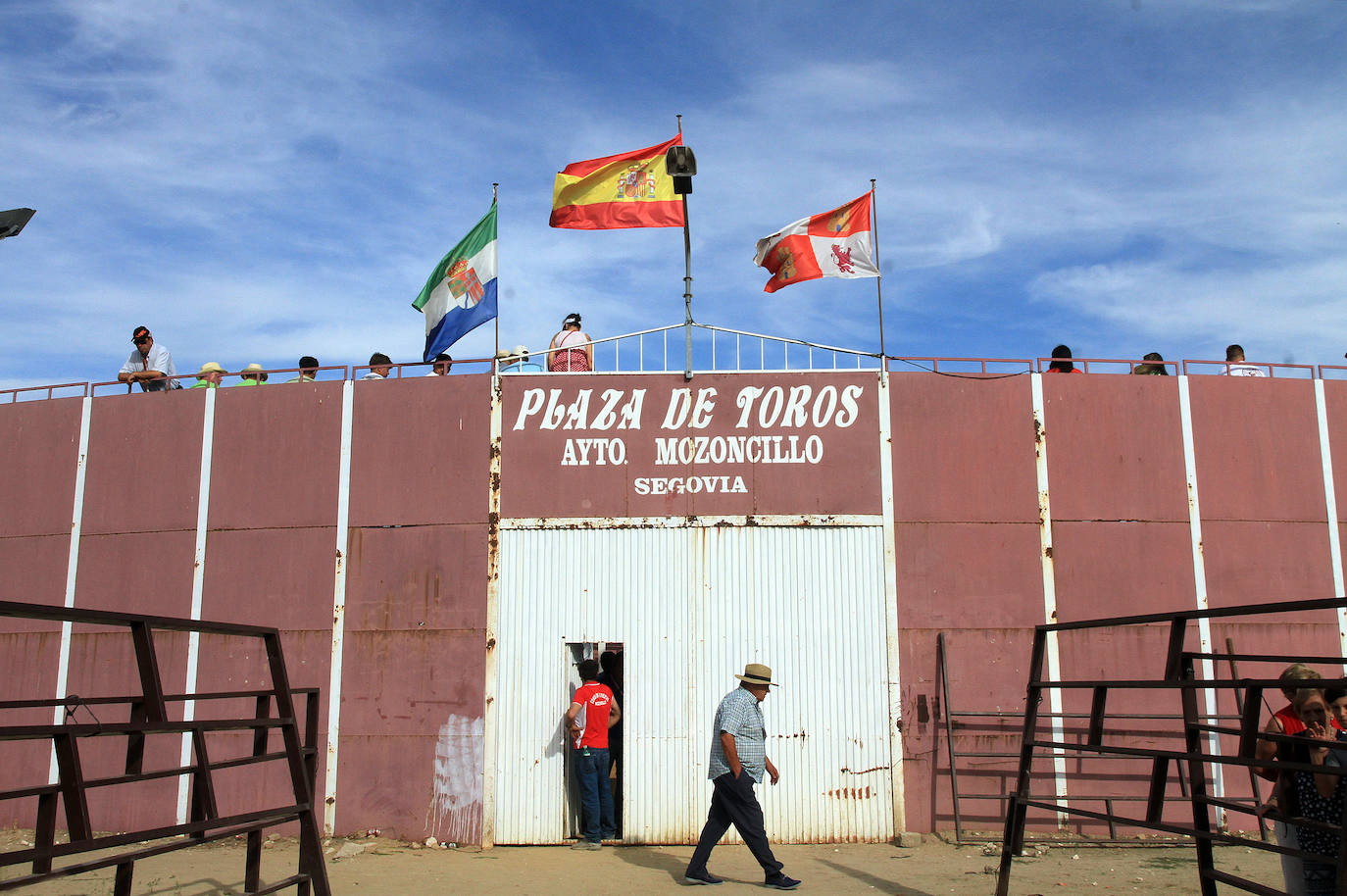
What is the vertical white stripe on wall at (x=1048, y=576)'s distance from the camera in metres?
11.2

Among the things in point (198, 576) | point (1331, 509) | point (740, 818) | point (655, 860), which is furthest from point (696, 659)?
point (1331, 509)

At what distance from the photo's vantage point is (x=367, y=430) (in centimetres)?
1223

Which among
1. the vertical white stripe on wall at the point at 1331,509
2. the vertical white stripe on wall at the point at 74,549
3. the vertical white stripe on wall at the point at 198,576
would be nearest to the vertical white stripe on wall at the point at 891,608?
the vertical white stripe on wall at the point at 1331,509

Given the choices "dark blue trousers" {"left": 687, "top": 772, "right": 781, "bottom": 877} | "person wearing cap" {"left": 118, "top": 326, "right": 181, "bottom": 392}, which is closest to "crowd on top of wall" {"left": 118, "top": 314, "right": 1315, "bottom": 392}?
"person wearing cap" {"left": 118, "top": 326, "right": 181, "bottom": 392}

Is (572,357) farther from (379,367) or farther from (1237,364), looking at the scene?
(1237,364)

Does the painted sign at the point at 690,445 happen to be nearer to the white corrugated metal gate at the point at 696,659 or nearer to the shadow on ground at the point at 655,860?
the white corrugated metal gate at the point at 696,659

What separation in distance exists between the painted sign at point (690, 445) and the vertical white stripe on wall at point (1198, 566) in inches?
147

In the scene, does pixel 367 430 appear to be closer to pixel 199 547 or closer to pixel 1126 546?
pixel 199 547

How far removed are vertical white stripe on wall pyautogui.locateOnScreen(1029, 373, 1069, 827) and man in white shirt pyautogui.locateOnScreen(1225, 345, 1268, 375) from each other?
2.52m

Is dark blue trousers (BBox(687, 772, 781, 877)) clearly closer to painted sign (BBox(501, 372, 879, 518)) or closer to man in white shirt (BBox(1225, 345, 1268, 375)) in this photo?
painted sign (BBox(501, 372, 879, 518))

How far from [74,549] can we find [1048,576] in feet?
39.4

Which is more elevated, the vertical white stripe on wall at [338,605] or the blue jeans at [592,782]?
the vertical white stripe on wall at [338,605]

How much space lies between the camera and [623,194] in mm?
12617

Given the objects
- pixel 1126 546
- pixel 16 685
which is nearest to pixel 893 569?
pixel 1126 546
